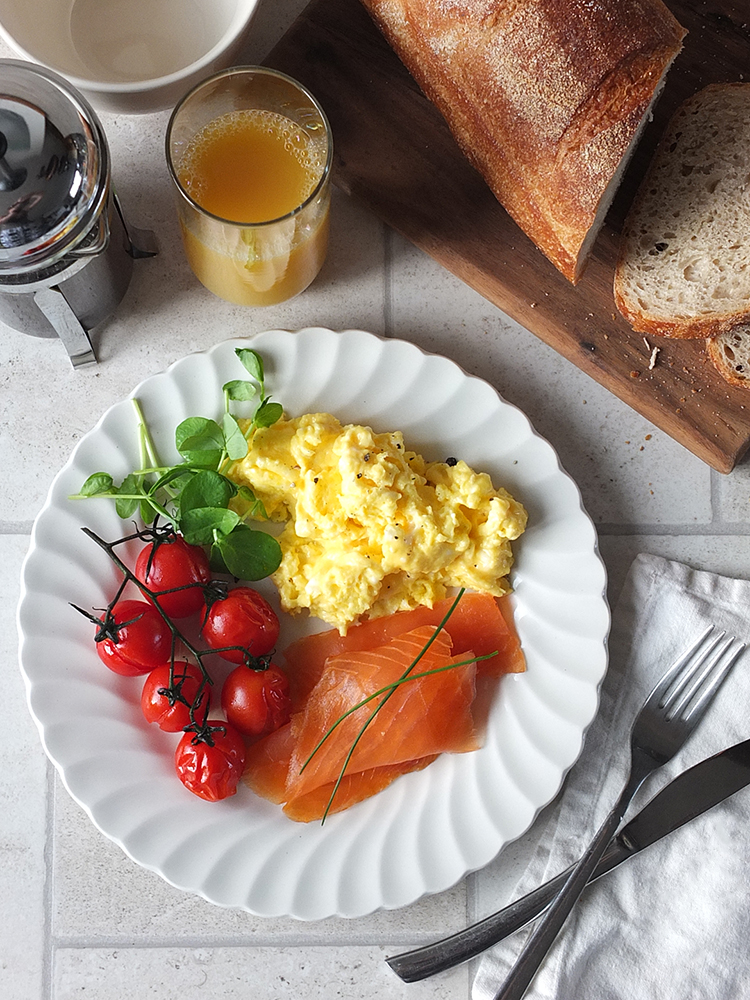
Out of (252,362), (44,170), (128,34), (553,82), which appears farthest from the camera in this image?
(128,34)

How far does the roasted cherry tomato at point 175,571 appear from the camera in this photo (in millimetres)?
1500

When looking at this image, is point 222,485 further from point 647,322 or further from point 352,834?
point 647,322

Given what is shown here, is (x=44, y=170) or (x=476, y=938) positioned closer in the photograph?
(x=44, y=170)

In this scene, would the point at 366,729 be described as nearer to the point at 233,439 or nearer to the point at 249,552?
the point at 249,552

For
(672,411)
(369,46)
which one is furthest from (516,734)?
(369,46)

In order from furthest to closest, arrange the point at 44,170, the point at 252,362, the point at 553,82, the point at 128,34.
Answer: the point at 128,34 < the point at 252,362 < the point at 553,82 < the point at 44,170

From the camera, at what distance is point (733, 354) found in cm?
164

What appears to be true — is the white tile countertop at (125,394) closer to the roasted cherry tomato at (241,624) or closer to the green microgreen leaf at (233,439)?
the green microgreen leaf at (233,439)

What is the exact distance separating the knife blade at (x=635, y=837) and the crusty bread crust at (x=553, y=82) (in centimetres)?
83

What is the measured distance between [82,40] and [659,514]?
126 centimetres

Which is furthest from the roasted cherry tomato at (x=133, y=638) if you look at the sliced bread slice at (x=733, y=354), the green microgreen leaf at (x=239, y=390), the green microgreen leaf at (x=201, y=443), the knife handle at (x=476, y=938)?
the sliced bread slice at (x=733, y=354)

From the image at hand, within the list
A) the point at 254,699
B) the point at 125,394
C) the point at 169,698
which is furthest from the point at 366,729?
the point at 125,394

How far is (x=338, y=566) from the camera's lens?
1466mm

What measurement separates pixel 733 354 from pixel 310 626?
0.83 meters
